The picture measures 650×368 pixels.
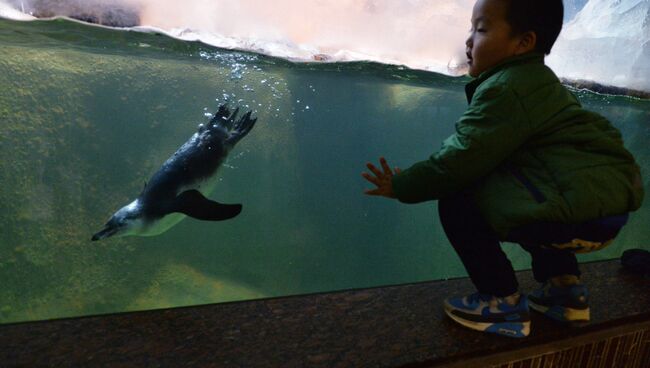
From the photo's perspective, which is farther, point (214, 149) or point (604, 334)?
point (214, 149)

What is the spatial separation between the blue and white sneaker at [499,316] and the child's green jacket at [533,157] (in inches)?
12.3

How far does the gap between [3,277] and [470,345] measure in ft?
20.0

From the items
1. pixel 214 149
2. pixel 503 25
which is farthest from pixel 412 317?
pixel 214 149

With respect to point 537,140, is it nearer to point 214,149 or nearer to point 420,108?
point 214,149

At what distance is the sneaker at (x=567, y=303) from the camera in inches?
72.1

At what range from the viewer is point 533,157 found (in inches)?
61.5

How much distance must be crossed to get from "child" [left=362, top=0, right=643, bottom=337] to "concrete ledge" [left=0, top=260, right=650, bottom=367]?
0.20 meters

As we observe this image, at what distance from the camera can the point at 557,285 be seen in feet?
6.26

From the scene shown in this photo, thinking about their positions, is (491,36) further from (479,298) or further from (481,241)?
(479,298)

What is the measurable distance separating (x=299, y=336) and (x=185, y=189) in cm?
212

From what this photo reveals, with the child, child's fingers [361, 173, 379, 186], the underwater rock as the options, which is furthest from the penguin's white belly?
the child

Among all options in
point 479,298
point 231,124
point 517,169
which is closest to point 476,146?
point 517,169

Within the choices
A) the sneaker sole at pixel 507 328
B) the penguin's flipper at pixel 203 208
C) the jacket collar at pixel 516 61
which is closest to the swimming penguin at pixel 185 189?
the penguin's flipper at pixel 203 208

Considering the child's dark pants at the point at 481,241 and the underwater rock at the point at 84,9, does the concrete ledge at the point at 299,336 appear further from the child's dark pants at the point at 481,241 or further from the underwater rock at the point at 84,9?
the underwater rock at the point at 84,9
